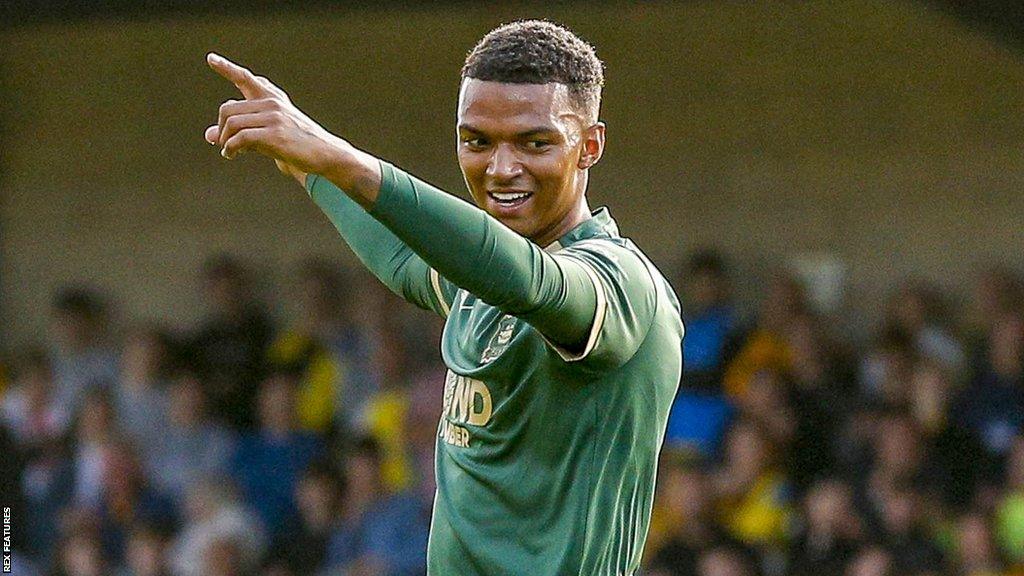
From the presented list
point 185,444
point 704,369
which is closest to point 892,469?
point 704,369

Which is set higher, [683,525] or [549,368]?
[549,368]

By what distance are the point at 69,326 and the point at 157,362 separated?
991 millimetres

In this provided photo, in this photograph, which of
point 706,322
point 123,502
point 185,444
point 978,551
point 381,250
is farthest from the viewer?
point 185,444

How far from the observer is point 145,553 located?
33.4ft

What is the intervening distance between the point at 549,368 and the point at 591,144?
1.50 ft

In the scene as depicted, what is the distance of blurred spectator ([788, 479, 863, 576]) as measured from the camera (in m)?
8.38

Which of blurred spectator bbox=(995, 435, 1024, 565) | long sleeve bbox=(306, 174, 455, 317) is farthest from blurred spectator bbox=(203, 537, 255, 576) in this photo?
long sleeve bbox=(306, 174, 455, 317)

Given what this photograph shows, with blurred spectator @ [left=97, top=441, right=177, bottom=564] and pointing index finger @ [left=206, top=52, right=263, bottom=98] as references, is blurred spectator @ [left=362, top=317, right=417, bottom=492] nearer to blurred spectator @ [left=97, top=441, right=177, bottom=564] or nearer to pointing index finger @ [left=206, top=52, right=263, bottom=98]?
blurred spectator @ [left=97, top=441, right=177, bottom=564]

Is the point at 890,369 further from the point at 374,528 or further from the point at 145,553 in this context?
the point at 145,553

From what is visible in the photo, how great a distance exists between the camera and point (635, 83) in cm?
1111

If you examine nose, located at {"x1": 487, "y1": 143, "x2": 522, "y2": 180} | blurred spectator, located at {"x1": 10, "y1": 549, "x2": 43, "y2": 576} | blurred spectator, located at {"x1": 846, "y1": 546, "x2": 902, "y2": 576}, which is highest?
nose, located at {"x1": 487, "y1": 143, "x2": 522, "y2": 180}

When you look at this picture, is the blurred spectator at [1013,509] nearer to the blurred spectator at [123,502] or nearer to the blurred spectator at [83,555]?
the blurred spectator at [123,502]

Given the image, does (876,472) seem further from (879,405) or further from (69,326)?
(69,326)

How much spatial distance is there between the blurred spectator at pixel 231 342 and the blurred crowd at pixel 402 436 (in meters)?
0.02
